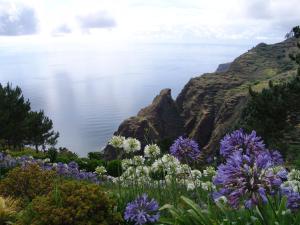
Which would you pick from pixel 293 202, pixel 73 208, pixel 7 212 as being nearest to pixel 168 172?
pixel 73 208

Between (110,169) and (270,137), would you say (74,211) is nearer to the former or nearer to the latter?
(110,169)

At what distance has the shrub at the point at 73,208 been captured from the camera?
8.63 m

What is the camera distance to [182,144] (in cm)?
760

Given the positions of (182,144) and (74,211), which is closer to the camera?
(182,144)

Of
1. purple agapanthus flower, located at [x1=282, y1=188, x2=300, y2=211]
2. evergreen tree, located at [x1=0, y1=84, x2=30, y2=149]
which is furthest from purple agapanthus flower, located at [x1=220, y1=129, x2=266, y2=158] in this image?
evergreen tree, located at [x1=0, y1=84, x2=30, y2=149]

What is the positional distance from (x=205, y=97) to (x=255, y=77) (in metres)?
23.0

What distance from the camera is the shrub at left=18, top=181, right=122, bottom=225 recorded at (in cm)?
863

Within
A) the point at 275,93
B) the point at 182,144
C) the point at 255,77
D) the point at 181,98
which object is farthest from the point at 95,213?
the point at 255,77

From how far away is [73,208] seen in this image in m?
8.77

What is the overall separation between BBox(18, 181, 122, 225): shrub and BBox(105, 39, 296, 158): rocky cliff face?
5603 cm

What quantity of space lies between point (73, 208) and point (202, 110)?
83742mm

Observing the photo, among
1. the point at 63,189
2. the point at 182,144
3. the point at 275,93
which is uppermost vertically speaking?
the point at 182,144

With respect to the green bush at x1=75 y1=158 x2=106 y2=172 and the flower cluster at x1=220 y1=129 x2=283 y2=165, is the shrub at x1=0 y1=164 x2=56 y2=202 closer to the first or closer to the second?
the flower cluster at x1=220 y1=129 x2=283 y2=165

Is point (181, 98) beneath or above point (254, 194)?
beneath
